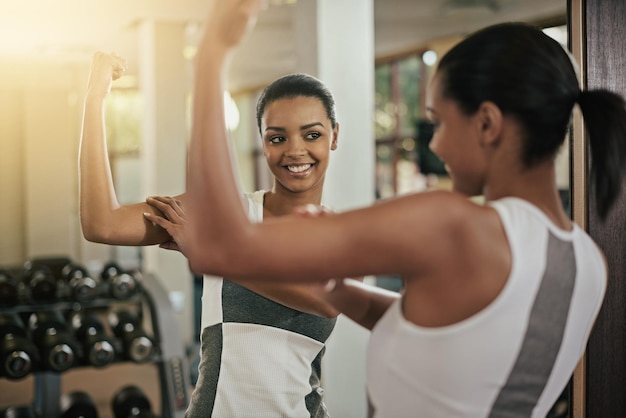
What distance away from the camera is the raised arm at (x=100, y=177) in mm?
1265

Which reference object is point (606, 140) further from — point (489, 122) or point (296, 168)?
point (296, 168)

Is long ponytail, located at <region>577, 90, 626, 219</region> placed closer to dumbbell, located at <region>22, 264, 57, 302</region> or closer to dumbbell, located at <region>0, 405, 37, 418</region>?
dumbbell, located at <region>0, 405, 37, 418</region>

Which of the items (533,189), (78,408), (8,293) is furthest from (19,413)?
(533,189)

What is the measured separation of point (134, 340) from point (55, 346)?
0.37m

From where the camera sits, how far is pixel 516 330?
0.82 metres

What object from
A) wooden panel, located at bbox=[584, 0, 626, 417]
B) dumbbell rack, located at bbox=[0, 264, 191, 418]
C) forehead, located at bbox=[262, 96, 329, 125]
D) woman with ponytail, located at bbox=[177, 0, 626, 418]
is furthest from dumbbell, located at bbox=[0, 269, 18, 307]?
woman with ponytail, located at bbox=[177, 0, 626, 418]

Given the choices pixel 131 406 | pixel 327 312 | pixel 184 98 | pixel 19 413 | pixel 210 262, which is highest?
pixel 184 98

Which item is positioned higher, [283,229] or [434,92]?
[434,92]

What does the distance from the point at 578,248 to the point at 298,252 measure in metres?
0.38

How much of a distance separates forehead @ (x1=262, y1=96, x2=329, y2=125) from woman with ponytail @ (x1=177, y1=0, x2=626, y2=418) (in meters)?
0.59

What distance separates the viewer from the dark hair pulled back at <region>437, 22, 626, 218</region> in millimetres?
838

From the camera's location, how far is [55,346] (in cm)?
327

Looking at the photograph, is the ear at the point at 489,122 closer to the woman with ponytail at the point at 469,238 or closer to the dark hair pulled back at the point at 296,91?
the woman with ponytail at the point at 469,238

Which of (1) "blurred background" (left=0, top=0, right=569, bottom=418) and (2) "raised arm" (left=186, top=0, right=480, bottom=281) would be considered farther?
(1) "blurred background" (left=0, top=0, right=569, bottom=418)
